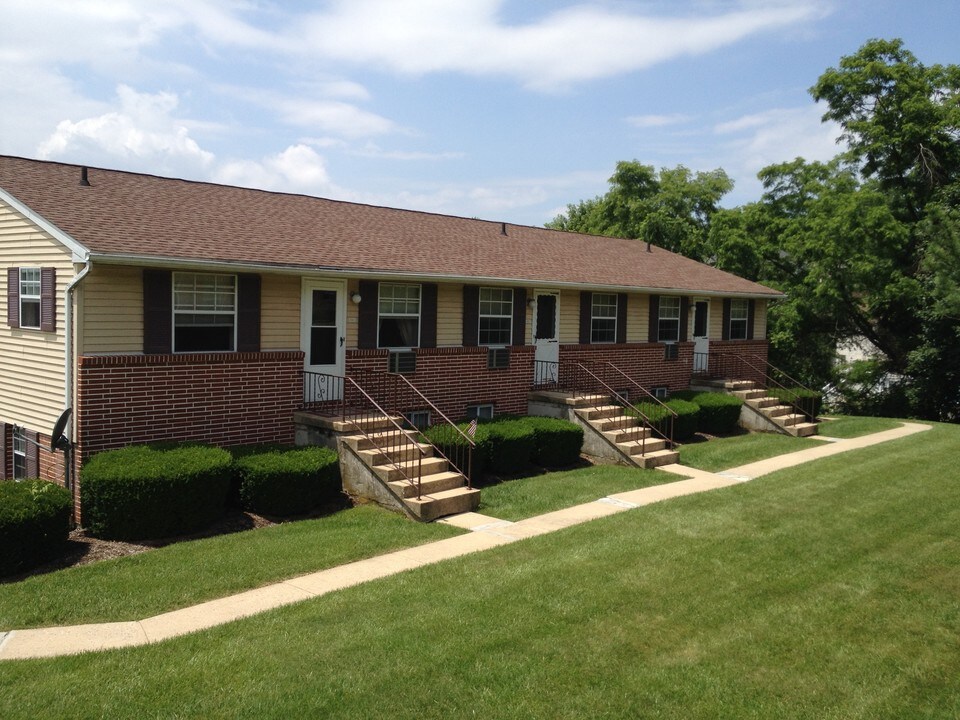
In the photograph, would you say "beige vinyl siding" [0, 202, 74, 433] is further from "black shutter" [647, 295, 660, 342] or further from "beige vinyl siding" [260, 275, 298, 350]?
"black shutter" [647, 295, 660, 342]

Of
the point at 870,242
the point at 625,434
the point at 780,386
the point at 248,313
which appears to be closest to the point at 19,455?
the point at 248,313

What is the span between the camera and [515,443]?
13.5 meters

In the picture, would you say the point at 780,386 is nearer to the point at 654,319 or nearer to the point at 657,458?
the point at 654,319

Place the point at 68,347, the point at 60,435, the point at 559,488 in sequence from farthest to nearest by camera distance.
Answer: the point at 559,488
the point at 68,347
the point at 60,435

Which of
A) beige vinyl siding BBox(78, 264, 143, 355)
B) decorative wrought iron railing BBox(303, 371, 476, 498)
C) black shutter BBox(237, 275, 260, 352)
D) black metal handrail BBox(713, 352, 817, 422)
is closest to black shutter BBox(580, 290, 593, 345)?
decorative wrought iron railing BBox(303, 371, 476, 498)

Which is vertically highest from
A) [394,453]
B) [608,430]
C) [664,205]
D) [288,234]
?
[664,205]

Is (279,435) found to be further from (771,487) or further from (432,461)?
(771,487)

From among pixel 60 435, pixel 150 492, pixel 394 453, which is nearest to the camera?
pixel 150 492

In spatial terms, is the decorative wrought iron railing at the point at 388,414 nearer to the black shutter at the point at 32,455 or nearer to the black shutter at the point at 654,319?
the black shutter at the point at 32,455

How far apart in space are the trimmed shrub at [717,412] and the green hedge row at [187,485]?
10.4 m

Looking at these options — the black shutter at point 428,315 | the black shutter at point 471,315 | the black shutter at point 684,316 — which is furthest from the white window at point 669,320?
the black shutter at point 428,315

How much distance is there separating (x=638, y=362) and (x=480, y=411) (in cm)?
539

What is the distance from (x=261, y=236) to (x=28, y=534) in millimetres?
6232

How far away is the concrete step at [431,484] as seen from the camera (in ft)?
35.7
